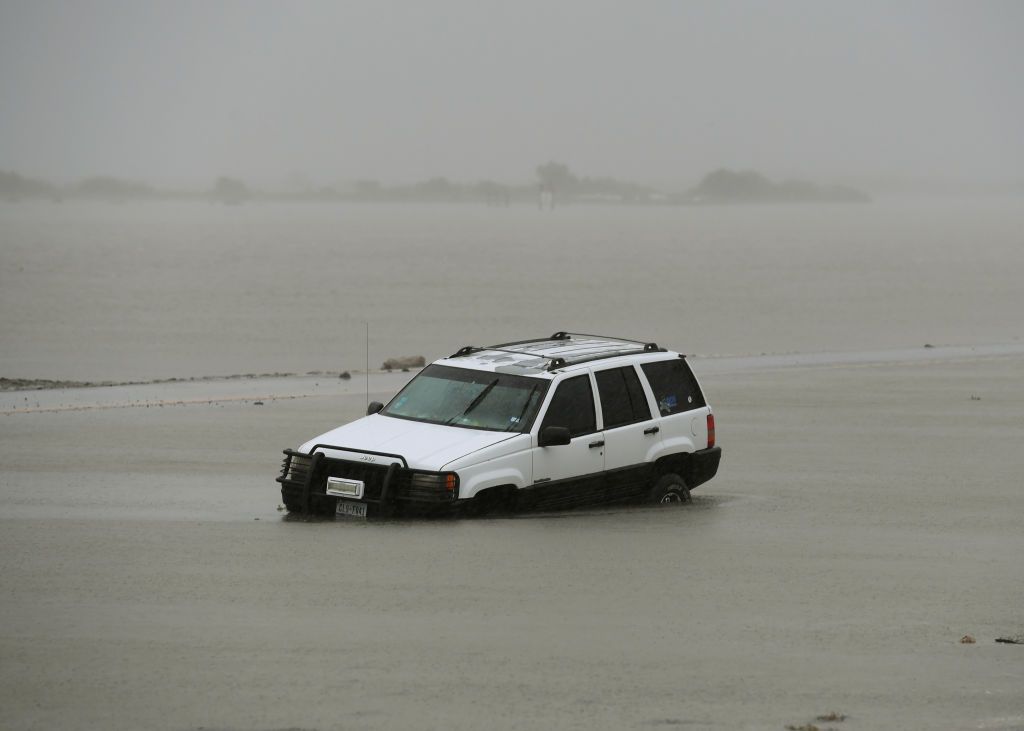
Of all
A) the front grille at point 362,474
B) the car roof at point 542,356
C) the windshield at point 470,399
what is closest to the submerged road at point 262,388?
the car roof at point 542,356

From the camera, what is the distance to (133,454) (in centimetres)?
1664

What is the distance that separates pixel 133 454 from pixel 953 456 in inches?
378

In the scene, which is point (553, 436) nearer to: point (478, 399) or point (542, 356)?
point (478, 399)

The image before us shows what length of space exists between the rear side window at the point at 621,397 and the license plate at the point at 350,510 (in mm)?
2416

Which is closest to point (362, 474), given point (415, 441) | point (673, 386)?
point (415, 441)

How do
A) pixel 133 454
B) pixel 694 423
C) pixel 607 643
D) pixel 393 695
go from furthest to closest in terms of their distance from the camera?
pixel 133 454
pixel 694 423
pixel 607 643
pixel 393 695

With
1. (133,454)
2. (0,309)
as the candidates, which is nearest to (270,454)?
(133,454)

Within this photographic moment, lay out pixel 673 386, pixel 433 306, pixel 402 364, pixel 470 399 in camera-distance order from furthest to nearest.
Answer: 1. pixel 433 306
2. pixel 402 364
3. pixel 673 386
4. pixel 470 399

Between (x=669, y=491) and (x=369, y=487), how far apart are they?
3044 mm

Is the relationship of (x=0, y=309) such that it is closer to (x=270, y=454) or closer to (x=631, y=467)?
(x=270, y=454)

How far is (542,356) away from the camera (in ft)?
43.7

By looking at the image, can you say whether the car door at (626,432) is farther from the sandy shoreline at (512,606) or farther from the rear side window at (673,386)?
the sandy shoreline at (512,606)

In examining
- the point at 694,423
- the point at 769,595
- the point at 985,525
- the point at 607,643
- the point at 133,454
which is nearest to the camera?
the point at 607,643

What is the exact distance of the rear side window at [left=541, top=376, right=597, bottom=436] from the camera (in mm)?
12602
